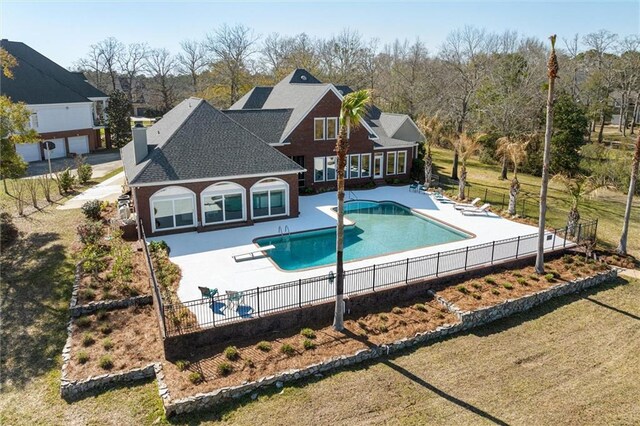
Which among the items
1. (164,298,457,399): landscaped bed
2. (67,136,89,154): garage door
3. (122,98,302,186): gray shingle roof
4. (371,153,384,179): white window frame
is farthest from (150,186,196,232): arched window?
(67,136,89,154): garage door

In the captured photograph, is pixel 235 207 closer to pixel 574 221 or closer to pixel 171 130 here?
pixel 171 130

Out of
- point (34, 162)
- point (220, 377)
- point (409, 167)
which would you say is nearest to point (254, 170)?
point (220, 377)

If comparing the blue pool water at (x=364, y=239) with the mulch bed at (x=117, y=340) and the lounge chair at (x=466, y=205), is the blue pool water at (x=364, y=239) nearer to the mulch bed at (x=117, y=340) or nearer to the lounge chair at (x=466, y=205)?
the lounge chair at (x=466, y=205)

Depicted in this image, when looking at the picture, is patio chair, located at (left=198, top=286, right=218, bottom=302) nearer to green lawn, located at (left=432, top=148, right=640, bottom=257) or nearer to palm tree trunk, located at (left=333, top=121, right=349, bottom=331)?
palm tree trunk, located at (left=333, top=121, right=349, bottom=331)

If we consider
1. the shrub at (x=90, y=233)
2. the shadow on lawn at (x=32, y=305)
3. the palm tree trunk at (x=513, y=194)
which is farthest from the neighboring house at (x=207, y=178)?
the palm tree trunk at (x=513, y=194)

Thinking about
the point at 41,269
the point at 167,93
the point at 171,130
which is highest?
the point at 167,93

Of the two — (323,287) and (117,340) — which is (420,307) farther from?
(117,340)
